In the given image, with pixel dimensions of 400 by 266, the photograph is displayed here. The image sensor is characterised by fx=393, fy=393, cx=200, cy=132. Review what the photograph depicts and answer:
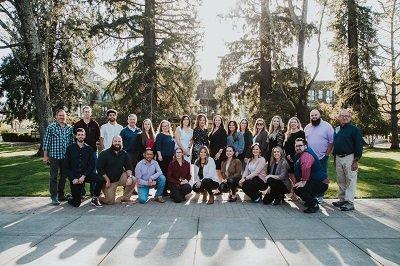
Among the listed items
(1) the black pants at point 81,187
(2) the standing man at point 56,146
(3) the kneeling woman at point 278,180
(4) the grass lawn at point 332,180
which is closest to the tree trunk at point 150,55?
(4) the grass lawn at point 332,180

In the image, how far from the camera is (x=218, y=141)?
9633 millimetres

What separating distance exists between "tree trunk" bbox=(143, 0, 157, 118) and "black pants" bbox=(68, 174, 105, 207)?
37.4ft

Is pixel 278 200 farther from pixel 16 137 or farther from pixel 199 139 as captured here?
pixel 16 137

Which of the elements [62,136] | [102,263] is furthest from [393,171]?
[102,263]

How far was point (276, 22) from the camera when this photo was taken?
61.6 ft

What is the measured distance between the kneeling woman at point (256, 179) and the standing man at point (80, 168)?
314 centimetres

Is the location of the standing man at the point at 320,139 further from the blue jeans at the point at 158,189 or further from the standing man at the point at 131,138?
the standing man at the point at 131,138

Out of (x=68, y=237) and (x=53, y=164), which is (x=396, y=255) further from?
(x=53, y=164)

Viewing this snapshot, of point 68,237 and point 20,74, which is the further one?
point 20,74

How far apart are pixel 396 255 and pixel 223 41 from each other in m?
16.5

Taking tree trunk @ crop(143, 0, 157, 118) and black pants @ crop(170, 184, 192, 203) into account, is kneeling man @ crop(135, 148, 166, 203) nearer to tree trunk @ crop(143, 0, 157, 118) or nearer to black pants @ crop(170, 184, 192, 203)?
black pants @ crop(170, 184, 192, 203)

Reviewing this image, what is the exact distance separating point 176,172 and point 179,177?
13cm

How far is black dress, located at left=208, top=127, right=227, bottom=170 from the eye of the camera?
31.6 feet

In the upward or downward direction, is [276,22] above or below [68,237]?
above
